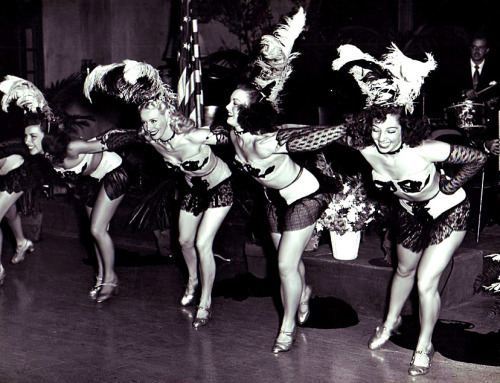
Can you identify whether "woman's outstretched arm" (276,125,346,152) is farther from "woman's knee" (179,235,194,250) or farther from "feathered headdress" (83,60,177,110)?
"woman's knee" (179,235,194,250)

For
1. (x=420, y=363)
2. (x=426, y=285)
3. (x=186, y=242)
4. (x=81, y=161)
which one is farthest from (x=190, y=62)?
(x=420, y=363)

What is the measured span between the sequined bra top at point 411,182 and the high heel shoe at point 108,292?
9.68 feet

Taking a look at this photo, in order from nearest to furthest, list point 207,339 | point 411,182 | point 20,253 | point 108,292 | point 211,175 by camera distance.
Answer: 1. point 411,182
2. point 207,339
3. point 211,175
4. point 108,292
5. point 20,253

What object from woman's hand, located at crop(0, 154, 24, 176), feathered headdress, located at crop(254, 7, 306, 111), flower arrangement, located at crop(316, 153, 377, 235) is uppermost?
feathered headdress, located at crop(254, 7, 306, 111)

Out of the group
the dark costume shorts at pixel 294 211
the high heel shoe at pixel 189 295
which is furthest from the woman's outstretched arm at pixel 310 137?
the high heel shoe at pixel 189 295

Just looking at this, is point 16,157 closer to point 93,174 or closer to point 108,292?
point 93,174

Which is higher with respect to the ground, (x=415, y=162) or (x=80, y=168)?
(x=415, y=162)

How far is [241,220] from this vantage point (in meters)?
9.20

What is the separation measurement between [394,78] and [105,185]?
295 cm

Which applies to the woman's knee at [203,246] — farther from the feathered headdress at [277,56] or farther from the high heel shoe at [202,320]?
the feathered headdress at [277,56]

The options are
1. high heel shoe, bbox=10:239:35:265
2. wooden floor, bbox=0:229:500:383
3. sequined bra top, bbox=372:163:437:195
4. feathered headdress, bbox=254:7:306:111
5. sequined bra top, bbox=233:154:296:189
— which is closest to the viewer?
sequined bra top, bbox=372:163:437:195

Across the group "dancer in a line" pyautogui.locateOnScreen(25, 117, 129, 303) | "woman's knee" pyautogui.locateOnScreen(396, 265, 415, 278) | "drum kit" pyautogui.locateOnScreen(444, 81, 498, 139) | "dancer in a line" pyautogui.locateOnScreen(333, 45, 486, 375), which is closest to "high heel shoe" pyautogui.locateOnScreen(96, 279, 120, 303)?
"dancer in a line" pyautogui.locateOnScreen(25, 117, 129, 303)

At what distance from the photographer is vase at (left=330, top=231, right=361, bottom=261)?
7.21 meters

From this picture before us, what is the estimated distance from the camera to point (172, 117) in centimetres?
664
